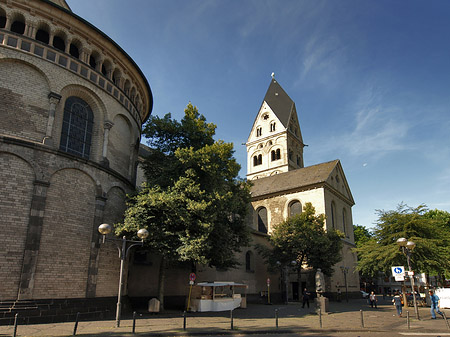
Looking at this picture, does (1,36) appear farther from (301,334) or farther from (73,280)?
(301,334)

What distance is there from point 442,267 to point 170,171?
20.7m

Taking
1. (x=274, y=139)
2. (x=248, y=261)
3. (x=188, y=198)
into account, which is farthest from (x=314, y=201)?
(x=274, y=139)

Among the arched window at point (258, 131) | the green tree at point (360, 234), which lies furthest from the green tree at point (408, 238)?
the arched window at point (258, 131)

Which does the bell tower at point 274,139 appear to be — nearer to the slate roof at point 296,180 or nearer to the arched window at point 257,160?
the arched window at point 257,160

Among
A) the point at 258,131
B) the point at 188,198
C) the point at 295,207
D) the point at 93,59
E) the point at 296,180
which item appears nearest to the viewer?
the point at 188,198

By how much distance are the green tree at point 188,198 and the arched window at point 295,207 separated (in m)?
19.6

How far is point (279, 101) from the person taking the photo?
6788 centimetres

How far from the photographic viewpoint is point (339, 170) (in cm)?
4484

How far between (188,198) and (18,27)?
475 inches

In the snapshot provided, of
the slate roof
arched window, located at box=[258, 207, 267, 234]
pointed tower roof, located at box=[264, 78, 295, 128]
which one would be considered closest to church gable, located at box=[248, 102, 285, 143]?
pointed tower roof, located at box=[264, 78, 295, 128]

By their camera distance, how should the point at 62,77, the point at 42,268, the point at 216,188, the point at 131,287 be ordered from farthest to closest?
1. the point at 131,287
2. the point at 216,188
3. the point at 62,77
4. the point at 42,268

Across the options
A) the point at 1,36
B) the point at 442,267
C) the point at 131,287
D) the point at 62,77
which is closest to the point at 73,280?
the point at 131,287

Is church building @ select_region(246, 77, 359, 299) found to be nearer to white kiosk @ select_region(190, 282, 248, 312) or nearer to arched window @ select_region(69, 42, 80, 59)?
white kiosk @ select_region(190, 282, 248, 312)

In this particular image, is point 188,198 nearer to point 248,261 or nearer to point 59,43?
point 59,43
